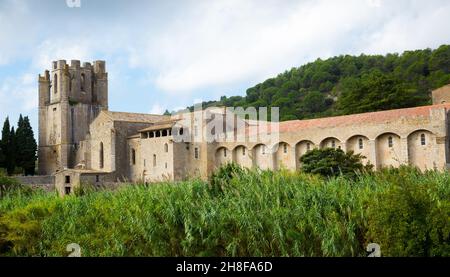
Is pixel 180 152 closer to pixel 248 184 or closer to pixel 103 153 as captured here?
pixel 103 153

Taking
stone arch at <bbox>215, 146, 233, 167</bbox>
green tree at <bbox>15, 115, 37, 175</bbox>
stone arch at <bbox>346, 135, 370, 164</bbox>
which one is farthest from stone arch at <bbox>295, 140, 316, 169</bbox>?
green tree at <bbox>15, 115, 37, 175</bbox>

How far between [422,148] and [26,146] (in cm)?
3116

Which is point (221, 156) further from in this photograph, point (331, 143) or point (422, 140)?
point (422, 140)

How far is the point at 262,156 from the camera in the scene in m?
29.7

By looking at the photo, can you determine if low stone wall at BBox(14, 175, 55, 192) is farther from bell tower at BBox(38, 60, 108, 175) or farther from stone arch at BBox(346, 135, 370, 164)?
stone arch at BBox(346, 135, 370, 164)

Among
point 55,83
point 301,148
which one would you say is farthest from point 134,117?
point 301,148

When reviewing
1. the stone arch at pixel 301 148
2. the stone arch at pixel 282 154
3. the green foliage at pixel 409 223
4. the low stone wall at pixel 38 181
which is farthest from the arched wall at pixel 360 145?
the low stone wall at pixel 38 181

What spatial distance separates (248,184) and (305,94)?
4158 cm

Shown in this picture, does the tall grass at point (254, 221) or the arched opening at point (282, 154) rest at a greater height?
the arched opening at point (282, 154)

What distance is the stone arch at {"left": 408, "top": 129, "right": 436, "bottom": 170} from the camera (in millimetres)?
23453

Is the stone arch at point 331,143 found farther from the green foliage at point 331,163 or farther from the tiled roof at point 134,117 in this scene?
the tiled roof at point 134,117

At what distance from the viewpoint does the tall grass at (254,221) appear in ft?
29.2

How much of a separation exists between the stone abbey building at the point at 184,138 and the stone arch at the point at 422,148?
0.04 m
